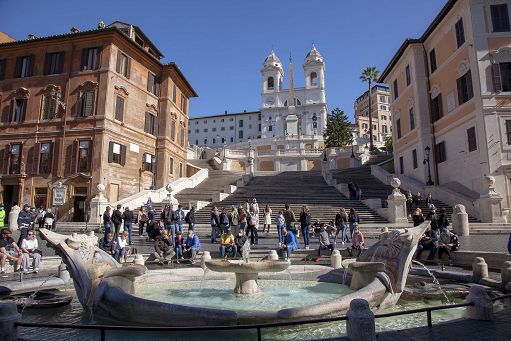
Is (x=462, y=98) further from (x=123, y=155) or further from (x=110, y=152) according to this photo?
(x=110, y=152)

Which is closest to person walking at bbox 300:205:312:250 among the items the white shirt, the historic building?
the white shirt

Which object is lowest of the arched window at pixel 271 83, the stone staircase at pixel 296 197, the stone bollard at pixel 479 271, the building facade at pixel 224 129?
the stone bollard at pixel 479 271

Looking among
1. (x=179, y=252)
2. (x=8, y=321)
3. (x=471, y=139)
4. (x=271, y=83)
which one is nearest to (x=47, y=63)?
(x=179, y=252)

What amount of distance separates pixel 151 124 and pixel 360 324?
33783 mm

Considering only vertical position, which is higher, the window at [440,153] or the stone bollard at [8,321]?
the window at [440,153]

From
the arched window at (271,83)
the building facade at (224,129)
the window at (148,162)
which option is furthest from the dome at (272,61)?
the window at (148,162)

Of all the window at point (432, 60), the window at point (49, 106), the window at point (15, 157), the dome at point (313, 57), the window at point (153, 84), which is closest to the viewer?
the window at point (432, 60)

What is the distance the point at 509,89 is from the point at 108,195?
2946cm

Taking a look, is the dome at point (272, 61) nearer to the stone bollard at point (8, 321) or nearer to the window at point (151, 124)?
the window at point (151, 124)

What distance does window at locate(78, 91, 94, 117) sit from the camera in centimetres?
3014

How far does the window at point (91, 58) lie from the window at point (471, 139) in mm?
29183

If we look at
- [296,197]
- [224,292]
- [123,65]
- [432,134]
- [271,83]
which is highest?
[271,83]

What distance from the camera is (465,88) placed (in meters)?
24.6

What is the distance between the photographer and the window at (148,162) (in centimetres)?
3344
